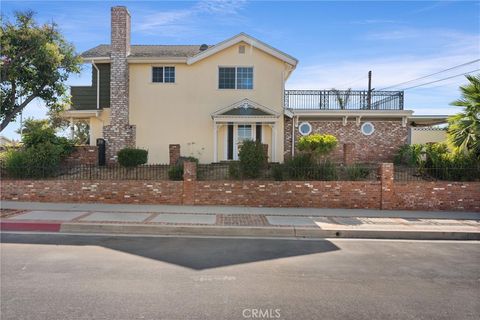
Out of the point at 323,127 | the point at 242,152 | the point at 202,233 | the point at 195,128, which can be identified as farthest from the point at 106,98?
the point at 202,233

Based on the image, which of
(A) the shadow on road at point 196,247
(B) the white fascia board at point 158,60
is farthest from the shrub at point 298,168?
(B) the white fascia board at point 158,60

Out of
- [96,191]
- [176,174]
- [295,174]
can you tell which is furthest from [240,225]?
[96,191]

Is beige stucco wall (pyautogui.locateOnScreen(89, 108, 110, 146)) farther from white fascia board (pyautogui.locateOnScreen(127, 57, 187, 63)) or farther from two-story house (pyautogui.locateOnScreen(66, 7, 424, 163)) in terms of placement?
white fascia board (pyautogui.locateOnScreen(127, 57, 187, 63))

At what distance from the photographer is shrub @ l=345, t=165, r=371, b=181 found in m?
12.8

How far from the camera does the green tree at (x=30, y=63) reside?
36.2 feet

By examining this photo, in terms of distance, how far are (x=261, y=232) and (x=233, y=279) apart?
132 inches

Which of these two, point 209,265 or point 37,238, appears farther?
point 37,238

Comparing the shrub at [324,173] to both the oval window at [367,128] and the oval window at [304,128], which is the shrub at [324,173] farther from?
the oval window at [367,128]

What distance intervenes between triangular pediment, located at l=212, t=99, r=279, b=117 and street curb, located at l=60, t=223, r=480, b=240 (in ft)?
33.5

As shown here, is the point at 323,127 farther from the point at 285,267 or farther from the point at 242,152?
the point at 285,267

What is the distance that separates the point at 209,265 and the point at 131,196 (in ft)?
22.0

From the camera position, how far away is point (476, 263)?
6.86 meters

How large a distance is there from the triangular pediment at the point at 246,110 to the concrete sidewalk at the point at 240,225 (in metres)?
8.81

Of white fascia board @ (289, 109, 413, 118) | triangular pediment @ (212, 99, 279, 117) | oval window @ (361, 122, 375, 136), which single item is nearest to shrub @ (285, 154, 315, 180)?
triangular pediment @ (212, 99, 279, 117)
